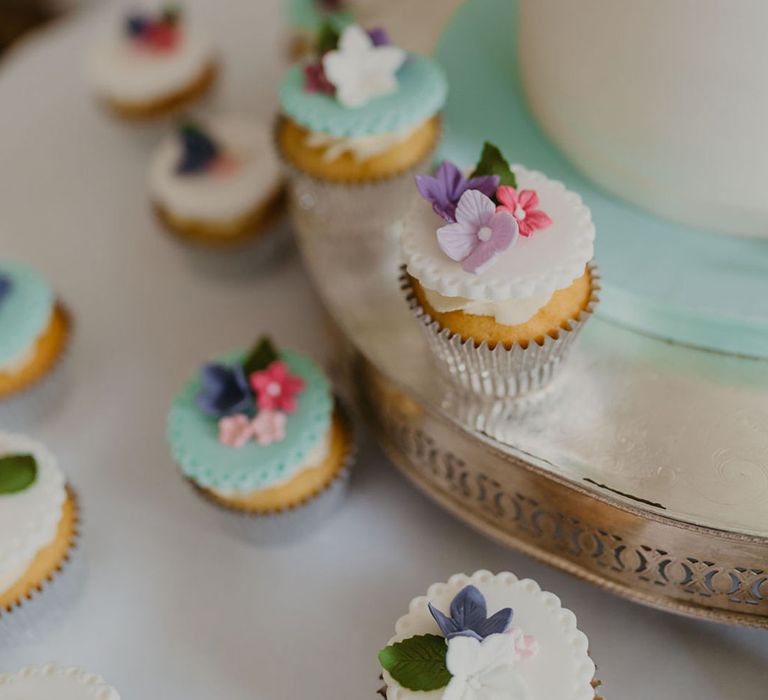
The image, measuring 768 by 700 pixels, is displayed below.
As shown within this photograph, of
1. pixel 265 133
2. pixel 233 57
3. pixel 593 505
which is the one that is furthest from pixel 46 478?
pixel 233 57

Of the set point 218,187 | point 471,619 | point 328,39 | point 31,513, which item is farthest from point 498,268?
point 218,187

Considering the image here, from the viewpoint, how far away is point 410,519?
1.36 m

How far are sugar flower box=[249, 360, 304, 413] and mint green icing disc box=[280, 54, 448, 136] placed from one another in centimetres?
34

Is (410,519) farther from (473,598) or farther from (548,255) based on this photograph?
(548,255)

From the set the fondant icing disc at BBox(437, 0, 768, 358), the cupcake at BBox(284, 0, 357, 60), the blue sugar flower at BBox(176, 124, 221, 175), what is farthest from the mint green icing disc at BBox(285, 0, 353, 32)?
the fondant icing disc at BBox(437, 0, 768, 358)

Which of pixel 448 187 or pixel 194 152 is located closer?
pixel 448 187

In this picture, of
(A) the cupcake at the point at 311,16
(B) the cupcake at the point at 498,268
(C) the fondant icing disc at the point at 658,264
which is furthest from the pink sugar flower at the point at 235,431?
(A) the cupcake at the point at 311,16

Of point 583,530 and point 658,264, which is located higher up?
point 658,264

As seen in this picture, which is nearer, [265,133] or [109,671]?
[109,671]

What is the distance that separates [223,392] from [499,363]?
39 centimetres

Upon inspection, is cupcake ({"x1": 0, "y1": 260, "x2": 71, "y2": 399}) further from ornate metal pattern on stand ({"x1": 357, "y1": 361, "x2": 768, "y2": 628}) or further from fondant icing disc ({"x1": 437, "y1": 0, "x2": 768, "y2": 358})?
fondant icing disc ({"x1": 437, "y1": 0, "x2": 768, "y2": 358})

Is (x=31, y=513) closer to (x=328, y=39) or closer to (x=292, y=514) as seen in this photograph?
(x=292, y=514)

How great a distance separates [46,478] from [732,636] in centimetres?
89

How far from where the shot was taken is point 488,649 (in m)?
0.94
